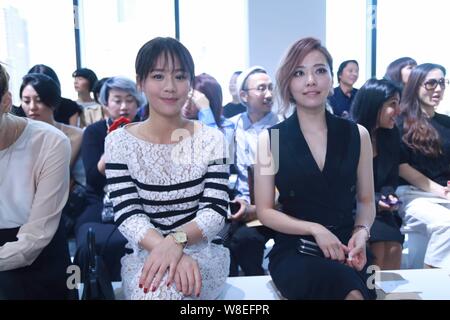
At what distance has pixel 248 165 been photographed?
5.98 feet

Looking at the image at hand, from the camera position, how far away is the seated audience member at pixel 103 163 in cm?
149

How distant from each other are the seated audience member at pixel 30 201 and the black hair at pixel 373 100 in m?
1.18

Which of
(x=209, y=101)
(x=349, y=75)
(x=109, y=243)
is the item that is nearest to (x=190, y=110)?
(x=209, y=101)

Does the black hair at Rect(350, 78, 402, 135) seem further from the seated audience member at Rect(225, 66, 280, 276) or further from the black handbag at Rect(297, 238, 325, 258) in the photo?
the black handbag at Rect(297, 238, 325, 258)

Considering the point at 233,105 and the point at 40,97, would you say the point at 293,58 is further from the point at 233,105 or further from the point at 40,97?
the point at 233,105

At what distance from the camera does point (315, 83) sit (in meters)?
1.09

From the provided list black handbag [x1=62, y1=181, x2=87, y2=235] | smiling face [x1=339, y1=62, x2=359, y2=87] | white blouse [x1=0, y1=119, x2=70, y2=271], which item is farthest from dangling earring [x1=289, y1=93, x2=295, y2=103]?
smiling face [x1=339, y1=62, x2=359, y2=87]

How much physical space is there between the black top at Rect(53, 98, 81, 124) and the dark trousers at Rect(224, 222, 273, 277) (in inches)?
40.3

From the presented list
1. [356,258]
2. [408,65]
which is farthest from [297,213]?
[408,65]

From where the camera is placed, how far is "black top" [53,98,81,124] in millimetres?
2018

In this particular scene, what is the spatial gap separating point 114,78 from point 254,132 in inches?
26.6

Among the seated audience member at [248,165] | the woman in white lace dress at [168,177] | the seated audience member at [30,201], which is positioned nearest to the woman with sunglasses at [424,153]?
the seated audience member at [248,165]

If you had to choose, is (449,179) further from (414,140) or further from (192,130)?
(192,130)
